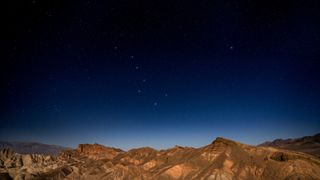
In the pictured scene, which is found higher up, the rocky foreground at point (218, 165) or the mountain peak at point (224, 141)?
the mountain peak at point (224, 141)

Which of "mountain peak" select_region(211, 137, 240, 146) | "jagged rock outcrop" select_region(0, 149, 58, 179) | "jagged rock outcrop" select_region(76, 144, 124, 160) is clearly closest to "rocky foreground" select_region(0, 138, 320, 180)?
"mountain peak" select_region(211, 137, 240, 146)

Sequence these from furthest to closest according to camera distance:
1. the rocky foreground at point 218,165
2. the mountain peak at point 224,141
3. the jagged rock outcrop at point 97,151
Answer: the jagged rock outcrop at point 97,151
the mountain peak at point 224,141
the rocky foreground at point 218,165

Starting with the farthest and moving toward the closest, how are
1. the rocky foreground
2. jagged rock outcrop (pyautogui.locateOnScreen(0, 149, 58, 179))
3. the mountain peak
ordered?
jagged rock outcrop (pyautogui.locateOnScreen(0, 149, 58, 179)) → the mountain peak → the rocky foreground

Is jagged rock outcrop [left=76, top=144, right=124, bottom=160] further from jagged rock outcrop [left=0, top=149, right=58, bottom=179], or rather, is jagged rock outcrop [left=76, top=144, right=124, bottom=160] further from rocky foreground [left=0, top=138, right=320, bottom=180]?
rocky foreground [left=0, top=138, right=320, bottom=180]

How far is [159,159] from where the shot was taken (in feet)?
310

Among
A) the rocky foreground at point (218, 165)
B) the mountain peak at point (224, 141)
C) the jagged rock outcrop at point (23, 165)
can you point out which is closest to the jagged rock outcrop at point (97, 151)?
the jagged rock outcrop at point (23, 165)

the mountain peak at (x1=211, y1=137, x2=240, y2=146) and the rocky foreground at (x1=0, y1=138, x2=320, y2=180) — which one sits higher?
the mountain peak at (x1=211, y1=137, x2=240, y2=146)

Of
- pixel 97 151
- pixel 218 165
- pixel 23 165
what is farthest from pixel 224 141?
pixel 97 151

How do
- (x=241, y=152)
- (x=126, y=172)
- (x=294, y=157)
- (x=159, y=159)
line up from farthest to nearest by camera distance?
(x=159, y=159), (x=126, y=172), (x=241, y=152), (x=294, y=157)

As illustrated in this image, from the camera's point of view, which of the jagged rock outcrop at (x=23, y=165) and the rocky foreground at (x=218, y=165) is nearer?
the rocky foreground at (x=218, y=165)

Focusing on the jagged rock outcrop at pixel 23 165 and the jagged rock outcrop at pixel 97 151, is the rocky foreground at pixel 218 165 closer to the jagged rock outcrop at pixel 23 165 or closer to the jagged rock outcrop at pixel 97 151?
the jagged rock outcrop at pixel 23 165

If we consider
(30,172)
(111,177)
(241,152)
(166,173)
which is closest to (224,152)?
(241,152)

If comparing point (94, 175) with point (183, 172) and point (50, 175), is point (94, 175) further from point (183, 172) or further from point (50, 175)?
point (183, 172)

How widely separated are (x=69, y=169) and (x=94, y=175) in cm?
2873
